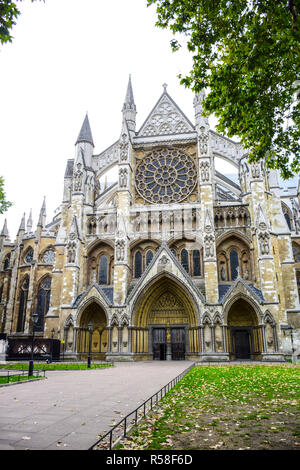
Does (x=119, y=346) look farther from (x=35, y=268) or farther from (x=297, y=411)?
(x=297, y=411)

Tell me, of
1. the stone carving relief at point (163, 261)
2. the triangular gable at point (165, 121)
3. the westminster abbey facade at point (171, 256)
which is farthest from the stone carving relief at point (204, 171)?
the stone carving relief at point (163, 261)

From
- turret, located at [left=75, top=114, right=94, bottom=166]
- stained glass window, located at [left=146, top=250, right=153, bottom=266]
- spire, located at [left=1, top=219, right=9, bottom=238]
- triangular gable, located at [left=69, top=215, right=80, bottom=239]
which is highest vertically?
turret, located at [left=75, top=114, right=94, bottom=166]

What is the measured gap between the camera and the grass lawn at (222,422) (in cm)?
510

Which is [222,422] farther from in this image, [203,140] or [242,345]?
[203,140]

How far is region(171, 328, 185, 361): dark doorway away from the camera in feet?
91.9

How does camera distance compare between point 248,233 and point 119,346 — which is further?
point 248,233

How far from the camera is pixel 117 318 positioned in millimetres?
27094

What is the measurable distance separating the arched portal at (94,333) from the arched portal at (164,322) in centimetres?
329

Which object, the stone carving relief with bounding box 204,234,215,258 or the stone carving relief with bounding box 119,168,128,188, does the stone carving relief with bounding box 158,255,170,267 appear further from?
the stone carving relief with bounding box 119,168,128,188

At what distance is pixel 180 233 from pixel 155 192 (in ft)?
17.2

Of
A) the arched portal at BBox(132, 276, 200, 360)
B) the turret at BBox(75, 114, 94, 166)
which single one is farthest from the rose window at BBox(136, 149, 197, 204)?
the arched portal at BBox(132, 276, 200, 360)

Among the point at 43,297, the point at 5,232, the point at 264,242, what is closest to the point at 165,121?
the point at 264,242

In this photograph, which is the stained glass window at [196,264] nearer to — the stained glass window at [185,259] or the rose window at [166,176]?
the stained glass window at [185,259]
